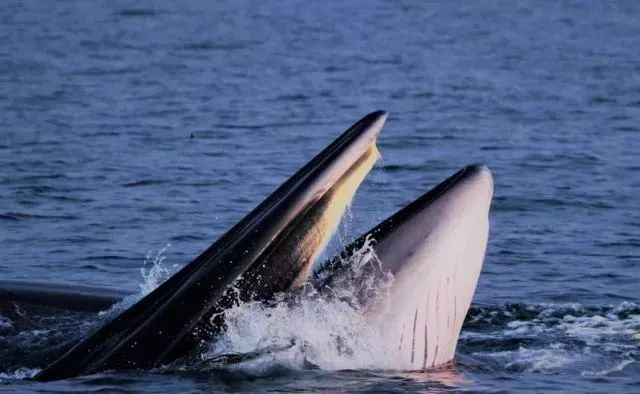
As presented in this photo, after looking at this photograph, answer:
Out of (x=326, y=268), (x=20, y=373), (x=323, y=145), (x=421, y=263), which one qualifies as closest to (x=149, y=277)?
(x=20, y=373)

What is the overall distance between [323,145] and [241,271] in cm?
1431

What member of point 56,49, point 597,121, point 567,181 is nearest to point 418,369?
point 567,181

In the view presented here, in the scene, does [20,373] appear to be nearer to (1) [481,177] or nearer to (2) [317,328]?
(2) [317,328]

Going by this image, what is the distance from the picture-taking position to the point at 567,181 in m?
20.6

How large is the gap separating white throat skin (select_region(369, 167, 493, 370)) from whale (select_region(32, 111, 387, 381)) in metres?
0.45

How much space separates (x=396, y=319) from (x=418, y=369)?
0.54 m

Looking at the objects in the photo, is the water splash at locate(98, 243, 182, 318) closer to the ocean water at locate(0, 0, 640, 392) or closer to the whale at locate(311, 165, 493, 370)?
the ocean water at locate(0, 0, 640, 392)

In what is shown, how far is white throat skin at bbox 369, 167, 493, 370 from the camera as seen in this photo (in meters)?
9.75

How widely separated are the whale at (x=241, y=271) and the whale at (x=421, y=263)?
0.26 meters

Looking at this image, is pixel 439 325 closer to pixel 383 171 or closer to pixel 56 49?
pixel 383 171

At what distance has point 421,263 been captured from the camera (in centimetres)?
974

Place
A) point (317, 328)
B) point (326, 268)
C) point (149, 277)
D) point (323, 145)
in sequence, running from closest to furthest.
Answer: point (326, 268) < point (317, 328) < point (149, 277) < point (323, 145)

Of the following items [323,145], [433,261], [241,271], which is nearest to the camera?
[241,271]

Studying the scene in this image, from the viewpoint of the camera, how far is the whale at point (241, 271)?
31.4ft
